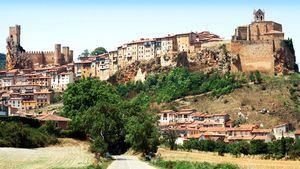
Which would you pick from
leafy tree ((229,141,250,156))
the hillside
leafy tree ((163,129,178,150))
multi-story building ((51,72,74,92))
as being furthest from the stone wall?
multi-story building ((51,72,74,92))

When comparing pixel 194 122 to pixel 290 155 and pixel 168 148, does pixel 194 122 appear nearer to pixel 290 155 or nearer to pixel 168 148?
pixel 168 148

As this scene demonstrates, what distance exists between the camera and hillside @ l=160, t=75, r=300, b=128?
79000 mm

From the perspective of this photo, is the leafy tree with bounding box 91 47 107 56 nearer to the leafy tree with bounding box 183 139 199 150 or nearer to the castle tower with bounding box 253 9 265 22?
the castle tower with bounding box 253 9 265 22

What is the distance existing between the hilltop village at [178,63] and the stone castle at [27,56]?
5341mm

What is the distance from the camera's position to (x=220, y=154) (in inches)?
2411

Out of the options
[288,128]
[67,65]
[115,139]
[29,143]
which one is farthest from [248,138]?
[67,65]

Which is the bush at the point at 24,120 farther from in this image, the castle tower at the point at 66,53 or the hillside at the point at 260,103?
the castle tower at the point at 66,53

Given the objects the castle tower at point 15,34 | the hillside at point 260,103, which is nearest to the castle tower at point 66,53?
the castle tower at point 15,34

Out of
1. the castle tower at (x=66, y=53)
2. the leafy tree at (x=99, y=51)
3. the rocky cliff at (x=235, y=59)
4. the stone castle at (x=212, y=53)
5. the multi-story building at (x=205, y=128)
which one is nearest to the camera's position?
the multi-story building at (x=205, y=128)

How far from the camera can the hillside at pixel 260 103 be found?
79000mm

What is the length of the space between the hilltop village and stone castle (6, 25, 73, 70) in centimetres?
534

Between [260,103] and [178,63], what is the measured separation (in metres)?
18.8

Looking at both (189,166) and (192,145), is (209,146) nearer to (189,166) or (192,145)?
(192,145)

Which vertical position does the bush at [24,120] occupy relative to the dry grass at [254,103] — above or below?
below
